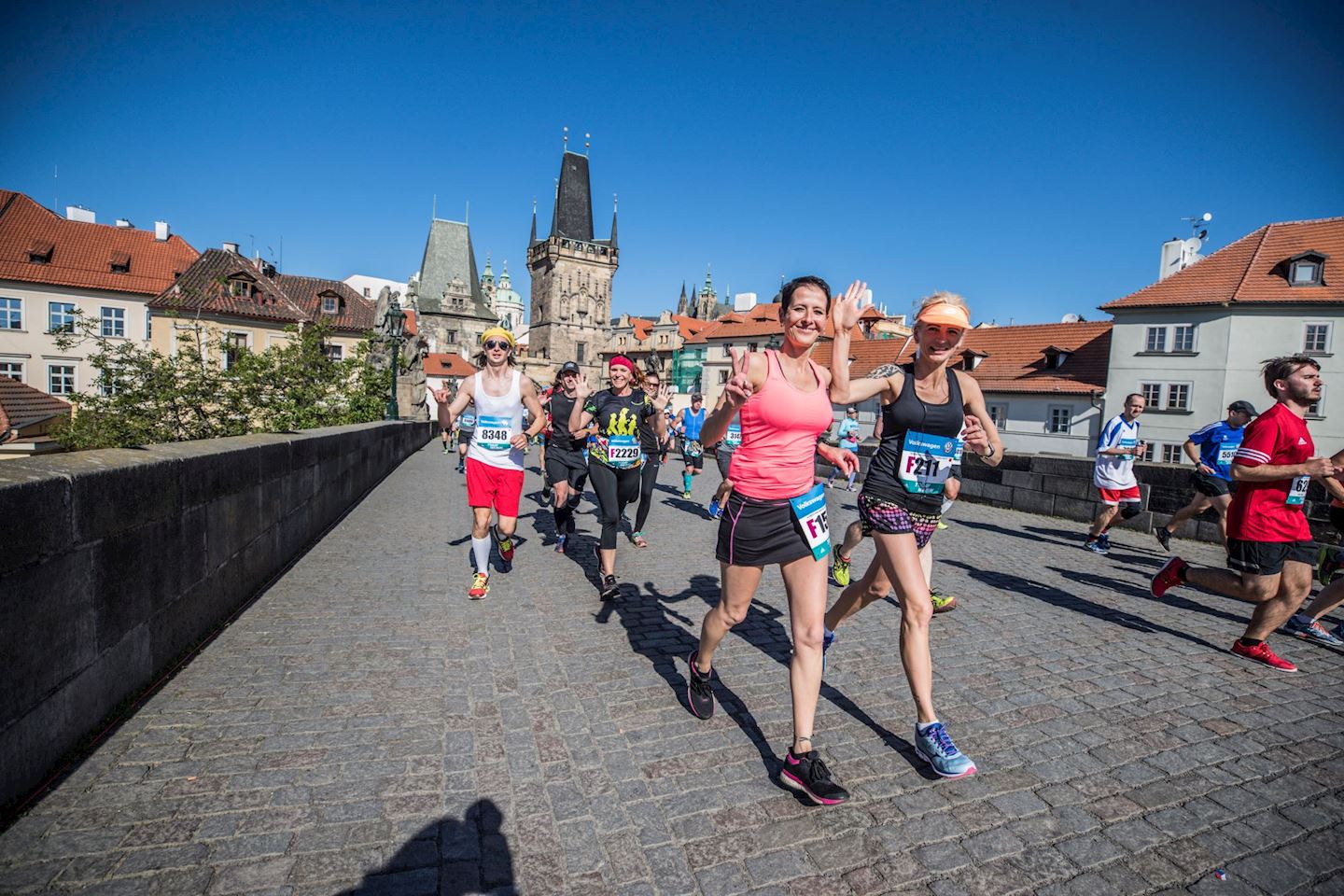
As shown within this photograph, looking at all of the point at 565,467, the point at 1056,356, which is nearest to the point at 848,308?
the point at 565,467

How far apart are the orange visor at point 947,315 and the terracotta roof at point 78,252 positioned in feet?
192

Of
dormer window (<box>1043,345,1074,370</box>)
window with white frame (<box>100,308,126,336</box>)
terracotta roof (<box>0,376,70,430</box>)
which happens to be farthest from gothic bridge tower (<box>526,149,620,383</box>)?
terracotta roof (<box>0,376,70,430</box>)

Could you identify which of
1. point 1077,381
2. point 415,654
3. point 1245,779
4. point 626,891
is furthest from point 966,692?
point 1077,381

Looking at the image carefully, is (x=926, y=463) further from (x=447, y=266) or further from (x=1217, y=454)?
(x=447, y=266)

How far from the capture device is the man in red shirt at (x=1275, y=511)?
14.9 feet

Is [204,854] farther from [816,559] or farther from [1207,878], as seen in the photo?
[1207,878]

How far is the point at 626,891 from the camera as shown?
2332 mm

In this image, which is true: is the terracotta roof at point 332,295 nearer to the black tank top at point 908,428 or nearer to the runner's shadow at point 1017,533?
the runner's shadow at point 1017,533

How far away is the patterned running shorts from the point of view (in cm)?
343

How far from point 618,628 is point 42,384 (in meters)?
56.7

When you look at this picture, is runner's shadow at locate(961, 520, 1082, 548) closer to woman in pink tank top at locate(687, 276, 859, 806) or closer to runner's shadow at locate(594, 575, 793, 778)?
runner's shadow at locate(594, 575, 793, 778)

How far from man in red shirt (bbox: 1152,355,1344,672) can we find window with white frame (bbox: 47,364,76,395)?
58621mm

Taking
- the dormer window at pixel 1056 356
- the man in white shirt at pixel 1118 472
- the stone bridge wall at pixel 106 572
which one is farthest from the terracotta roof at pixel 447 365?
the stone bridge wall at pixel 106 572

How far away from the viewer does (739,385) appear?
9.45 feet
